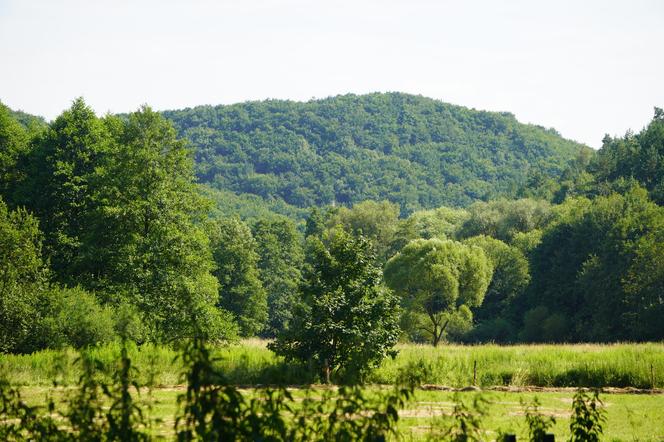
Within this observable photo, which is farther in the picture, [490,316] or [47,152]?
[490,316]

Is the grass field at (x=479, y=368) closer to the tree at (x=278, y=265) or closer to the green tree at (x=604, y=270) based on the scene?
the green tree at (x=604, y=270)

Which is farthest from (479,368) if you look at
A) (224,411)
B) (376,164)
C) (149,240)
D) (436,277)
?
(376,164)

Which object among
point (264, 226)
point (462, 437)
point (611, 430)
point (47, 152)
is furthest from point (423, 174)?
point (462, 437)

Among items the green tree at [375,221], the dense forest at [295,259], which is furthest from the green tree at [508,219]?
the green tree at [375,221]

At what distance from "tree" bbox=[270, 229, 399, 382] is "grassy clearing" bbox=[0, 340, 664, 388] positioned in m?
0.91

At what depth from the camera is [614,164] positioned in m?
86.8

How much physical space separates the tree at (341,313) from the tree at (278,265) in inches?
2297

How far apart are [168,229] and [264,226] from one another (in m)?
61.3

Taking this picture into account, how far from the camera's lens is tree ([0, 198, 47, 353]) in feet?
109

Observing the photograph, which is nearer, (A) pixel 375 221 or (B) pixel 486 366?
(B) pixel 486 366

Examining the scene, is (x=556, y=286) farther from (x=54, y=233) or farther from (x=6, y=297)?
(x=6, y=297)

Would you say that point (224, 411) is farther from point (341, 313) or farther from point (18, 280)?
point (18, 280)

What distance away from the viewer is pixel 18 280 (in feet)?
114

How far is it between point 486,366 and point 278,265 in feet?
215
